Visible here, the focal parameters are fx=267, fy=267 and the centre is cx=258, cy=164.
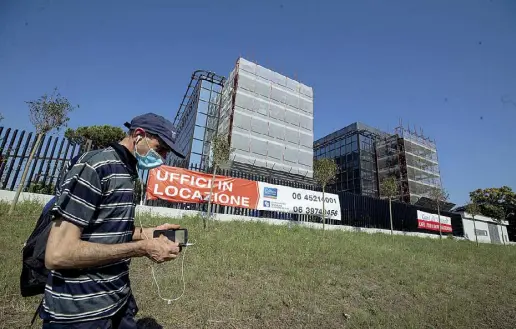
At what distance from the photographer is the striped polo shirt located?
143 centimetres

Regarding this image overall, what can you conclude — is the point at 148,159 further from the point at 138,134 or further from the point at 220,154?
the point at 220,154

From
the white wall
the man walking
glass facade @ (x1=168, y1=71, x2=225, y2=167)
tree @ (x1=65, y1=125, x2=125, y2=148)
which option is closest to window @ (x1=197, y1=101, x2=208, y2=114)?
glass facade @ (x1=168, y1=71, x2=225, y2=167)

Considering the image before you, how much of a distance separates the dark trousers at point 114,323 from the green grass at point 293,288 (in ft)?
8.04

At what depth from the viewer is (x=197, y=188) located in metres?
12.9

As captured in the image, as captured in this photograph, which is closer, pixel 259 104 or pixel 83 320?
pixel 83 320

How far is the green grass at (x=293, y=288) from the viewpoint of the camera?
14.4 ft

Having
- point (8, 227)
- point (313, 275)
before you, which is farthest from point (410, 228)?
point (8, 227)

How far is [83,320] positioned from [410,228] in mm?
24975

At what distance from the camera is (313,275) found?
21.7 feet

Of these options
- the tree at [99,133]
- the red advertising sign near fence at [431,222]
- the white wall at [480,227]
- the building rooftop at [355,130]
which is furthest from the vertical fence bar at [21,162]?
the building rooftop at [355,130]

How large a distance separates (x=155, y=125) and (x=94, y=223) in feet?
2.52

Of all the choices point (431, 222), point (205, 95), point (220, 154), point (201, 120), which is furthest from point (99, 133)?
point (431, 222)

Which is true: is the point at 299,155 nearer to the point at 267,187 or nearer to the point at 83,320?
the point at 267,187

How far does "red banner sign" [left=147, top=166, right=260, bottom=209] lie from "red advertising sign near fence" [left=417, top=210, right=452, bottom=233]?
16.7 meters
